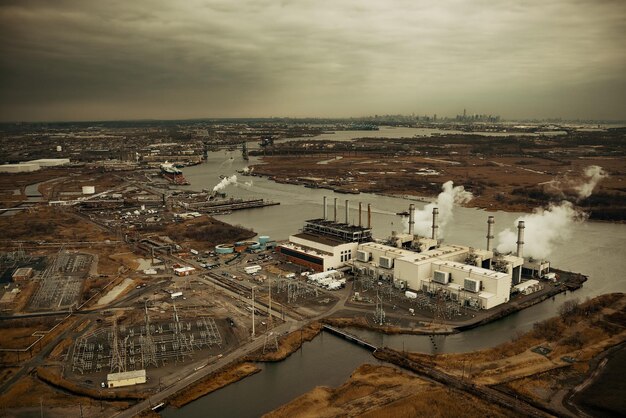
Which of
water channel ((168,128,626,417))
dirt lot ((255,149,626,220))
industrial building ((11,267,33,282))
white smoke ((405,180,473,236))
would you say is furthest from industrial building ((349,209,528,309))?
dirt lot ((255,149,626,220))

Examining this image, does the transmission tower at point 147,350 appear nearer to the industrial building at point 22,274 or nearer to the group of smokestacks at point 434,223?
the industrial building at point 22,274

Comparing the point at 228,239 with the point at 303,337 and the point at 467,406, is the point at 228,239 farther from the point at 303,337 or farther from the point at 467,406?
the point at 467,406

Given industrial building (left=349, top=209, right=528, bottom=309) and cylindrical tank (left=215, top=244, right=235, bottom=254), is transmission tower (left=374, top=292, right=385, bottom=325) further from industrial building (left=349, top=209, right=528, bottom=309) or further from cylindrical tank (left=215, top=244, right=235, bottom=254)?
cylindrical tank (left=215, top=244, right=235, bottom=254)

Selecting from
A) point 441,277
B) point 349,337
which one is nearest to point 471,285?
point 441,277

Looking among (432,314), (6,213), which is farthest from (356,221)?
(6,213)

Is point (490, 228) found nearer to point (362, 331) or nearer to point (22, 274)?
point (362, 331)
